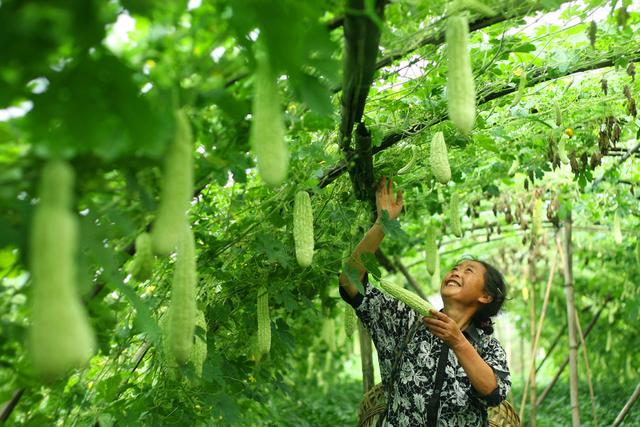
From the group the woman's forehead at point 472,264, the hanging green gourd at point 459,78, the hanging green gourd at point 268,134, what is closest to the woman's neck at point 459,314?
the woman's forehead at point 472,264

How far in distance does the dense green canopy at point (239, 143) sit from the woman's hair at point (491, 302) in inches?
29.9

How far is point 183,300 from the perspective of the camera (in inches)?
86.4

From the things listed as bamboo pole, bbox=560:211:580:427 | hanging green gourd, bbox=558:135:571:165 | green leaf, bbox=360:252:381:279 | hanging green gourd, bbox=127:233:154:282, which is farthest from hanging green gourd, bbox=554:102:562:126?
hanging green gourd, bbox=127:233:154:282

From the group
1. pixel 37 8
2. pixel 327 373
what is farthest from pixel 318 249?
pixel 327 373

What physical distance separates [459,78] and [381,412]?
111 inches

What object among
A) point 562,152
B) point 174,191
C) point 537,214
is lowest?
point 174,191

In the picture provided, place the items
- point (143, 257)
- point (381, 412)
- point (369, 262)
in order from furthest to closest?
point (381, 412)
point (369, 262)
point (143, 257)

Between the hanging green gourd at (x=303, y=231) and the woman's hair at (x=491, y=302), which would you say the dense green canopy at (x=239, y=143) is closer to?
the hanging green gourd at (x=303, y=231)

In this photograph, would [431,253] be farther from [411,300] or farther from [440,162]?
[440,162]

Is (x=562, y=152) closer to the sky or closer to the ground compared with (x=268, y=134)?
closer to the sky

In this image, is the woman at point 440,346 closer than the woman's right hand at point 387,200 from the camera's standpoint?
Yes

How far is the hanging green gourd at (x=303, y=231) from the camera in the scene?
9.71 ft

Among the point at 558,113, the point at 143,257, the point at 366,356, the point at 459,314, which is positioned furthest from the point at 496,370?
the point at 366,356

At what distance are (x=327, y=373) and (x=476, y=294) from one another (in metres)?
6.74
